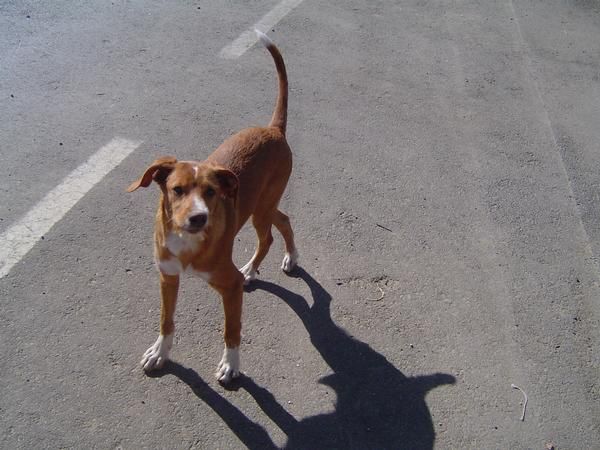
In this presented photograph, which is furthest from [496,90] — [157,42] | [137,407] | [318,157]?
[137,407]

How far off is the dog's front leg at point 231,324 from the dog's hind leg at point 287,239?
2.93 ft

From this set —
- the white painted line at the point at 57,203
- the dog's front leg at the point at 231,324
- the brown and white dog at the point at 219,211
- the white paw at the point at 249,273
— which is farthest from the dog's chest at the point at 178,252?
the white painted line at the point at 57,203

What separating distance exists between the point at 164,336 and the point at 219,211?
3.17 ft

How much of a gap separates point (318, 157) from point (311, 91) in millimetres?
1359

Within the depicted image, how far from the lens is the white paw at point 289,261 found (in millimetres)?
4418

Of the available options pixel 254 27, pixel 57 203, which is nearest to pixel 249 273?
pixel 57 203

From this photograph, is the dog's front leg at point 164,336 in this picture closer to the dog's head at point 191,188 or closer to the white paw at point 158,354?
the white paw at point 158,354

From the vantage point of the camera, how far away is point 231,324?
349cm

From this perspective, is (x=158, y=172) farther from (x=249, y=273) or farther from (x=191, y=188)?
(x=249, y=273)

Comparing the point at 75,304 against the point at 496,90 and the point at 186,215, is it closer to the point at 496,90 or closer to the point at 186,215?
the point at 186,215

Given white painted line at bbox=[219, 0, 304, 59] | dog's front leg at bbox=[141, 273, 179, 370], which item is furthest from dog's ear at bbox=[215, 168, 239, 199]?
white painted line at bbox=[219, 0, 304, 59]

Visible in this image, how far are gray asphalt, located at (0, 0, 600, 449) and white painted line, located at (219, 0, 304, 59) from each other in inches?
6.2

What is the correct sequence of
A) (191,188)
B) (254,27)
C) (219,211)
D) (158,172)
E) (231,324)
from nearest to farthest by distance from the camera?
1. (191,188)
2. (158,172)
3. (219,211)
4. (231,324)
5. (254,27)

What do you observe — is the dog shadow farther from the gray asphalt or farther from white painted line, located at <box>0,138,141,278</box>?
white painted line, located at <box>0,138,141,278</box>
